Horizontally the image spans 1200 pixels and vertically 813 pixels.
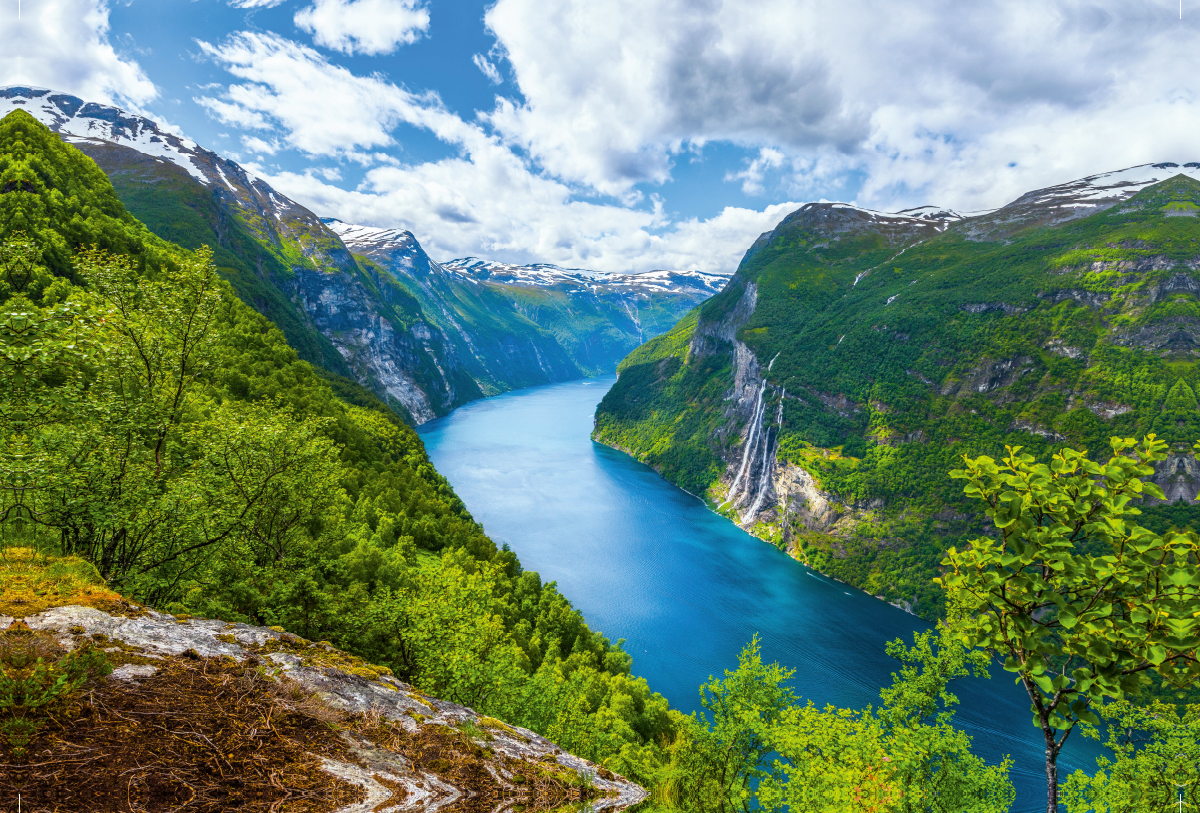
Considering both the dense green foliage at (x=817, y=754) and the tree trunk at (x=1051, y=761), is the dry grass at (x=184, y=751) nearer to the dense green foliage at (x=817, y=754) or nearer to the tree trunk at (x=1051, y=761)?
the tree trunk at (x=1051, y=761)

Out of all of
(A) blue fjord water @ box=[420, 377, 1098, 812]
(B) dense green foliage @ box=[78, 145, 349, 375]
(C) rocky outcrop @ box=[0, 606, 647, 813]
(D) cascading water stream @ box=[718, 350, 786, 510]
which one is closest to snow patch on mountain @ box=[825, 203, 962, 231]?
(D) cascading water stream @ box=[718, 350, 786, 510]

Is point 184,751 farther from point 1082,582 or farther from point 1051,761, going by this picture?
point 1082,582

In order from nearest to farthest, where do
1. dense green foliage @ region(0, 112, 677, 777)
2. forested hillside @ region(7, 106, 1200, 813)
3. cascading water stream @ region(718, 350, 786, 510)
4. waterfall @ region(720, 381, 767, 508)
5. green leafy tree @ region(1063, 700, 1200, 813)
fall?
1. forested hillside @ region(7, 106, 1200, 813)
2. dense green foliage @ region(0, 112, 677, 777)
3. green leafy tree @ region(1063, 700, 1200, 813)
4. cascading water stream @ region(718, 350, 786, 510)
5. waterfall @ region(720, 381, 767, 508)

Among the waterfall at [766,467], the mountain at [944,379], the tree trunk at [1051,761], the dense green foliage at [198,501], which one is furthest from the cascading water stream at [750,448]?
the tree trunk at [1051,761]

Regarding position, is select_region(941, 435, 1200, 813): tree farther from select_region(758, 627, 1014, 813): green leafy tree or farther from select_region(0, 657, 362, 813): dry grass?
select_region(758, 627, 1014, 813): green leafy tree

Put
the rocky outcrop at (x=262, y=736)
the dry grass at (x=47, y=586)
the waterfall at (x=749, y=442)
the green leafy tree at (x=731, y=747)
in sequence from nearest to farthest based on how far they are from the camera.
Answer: the rocky outcrop at (x=262, y=736) → the dry grass at (x=47, y=586) → the green leafy tree at (x=731, y=747) → the waterfall at (x=749, y=442)

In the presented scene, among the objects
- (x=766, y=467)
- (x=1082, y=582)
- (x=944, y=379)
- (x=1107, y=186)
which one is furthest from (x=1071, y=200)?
(x=1082, y=582)
